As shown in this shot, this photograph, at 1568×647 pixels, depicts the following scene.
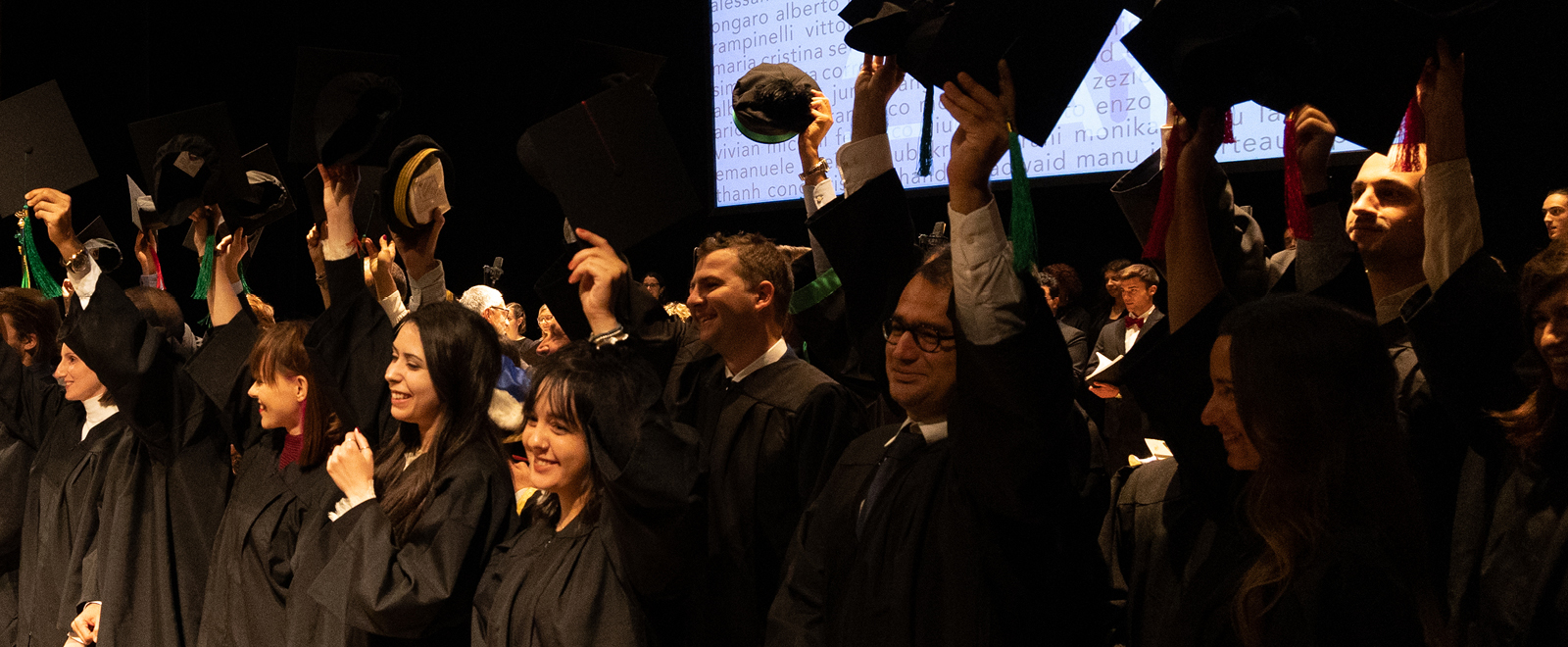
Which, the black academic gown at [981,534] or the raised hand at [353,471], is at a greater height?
the black academic gown at [981,534]

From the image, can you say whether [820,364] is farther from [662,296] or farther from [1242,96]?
[662,296]

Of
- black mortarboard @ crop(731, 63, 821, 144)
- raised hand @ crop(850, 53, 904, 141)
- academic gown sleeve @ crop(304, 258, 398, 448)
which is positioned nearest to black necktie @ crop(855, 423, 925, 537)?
raised hand @ crop(850, 53, 904, 141)

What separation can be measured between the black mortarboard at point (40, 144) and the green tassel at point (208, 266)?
716 millimetres

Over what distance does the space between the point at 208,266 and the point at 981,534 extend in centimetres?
263

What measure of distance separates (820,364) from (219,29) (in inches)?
298

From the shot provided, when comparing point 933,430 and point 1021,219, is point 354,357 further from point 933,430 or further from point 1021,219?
point 1021,219

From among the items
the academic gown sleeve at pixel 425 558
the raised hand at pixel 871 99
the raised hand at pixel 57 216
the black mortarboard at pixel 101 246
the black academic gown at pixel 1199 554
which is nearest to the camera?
the black academic gown at pixel 1199 554

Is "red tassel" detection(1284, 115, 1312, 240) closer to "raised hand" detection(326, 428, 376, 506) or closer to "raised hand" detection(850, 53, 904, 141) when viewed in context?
"raised hand" detection(850, 53, 904, 141)

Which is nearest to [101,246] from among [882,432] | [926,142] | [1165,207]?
[882,432]

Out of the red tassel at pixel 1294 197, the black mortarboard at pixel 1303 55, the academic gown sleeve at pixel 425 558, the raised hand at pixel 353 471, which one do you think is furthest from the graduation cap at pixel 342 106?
the red tassel at pixel 1294 197

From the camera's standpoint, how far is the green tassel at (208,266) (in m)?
3.52

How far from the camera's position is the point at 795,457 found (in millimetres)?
2568

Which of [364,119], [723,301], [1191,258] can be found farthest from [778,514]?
[364,119]

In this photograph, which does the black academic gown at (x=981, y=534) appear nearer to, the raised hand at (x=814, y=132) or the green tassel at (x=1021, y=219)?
the green tassel at (x=1021, y=219)
